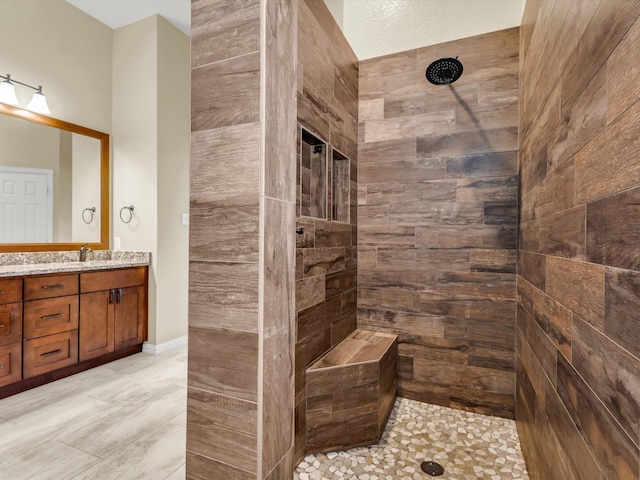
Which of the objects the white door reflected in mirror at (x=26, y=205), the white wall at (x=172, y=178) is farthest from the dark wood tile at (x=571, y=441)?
the white door reflected in mirror at (x=26, y=205)

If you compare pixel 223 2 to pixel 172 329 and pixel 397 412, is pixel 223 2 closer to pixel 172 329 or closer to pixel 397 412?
pixel 397 412

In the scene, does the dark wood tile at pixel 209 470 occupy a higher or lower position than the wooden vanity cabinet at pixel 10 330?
lower

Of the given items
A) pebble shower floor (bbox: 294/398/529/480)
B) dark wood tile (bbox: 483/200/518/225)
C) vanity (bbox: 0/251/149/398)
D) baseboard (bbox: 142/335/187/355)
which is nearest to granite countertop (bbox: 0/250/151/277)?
vanity (bbox: 0/251/149/398)

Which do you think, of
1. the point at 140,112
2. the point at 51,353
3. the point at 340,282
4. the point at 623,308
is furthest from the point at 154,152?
the point at 623,308

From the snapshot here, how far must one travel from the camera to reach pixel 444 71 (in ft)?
6.95

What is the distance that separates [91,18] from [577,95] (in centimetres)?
411

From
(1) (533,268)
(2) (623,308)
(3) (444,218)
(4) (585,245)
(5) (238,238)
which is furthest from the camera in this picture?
(3) (444,218)

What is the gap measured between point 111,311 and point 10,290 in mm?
779

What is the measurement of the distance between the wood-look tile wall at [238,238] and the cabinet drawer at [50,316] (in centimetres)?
190

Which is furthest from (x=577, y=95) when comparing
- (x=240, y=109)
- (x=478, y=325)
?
(x=478, y=325)

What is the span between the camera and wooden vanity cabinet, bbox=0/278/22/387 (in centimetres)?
222

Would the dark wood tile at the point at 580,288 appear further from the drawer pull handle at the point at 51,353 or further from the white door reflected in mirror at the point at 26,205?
the white door reflected in mirror at the point at 26,205

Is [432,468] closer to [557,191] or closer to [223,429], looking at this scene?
[223,429]

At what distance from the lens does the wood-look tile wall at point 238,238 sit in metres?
1.18
